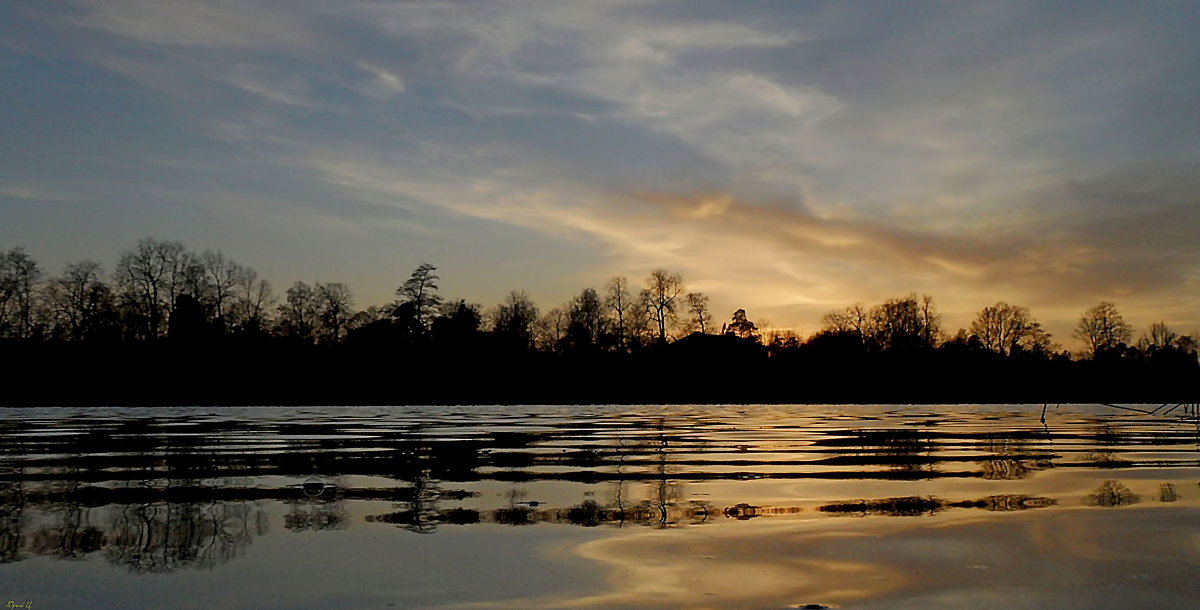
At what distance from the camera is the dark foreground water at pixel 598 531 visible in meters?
6.53

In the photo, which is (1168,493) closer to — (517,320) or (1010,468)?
(1010,468)

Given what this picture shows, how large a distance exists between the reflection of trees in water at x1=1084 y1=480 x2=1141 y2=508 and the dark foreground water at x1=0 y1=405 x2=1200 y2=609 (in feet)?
0.31

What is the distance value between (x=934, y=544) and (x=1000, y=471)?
24.8 ft

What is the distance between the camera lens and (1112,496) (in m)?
11.8

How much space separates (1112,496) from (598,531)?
674cm

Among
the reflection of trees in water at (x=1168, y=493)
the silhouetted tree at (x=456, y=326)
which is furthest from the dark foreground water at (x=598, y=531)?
the silhouetted tree at (x=456, y=326)

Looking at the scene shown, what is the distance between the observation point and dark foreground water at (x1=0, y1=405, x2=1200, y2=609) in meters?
6.53

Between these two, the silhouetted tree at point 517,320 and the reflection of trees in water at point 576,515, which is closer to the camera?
the reflection of trees in water at point 576,515

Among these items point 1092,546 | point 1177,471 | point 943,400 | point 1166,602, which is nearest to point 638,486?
point 1092,546

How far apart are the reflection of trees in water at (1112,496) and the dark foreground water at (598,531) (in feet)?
0.31

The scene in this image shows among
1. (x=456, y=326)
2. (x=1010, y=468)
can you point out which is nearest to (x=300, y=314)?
(x=456, y=326)

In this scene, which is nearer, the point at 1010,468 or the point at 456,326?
the point at 1010,468

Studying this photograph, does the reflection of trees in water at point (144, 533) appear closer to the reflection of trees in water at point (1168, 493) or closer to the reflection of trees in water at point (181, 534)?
the reflection of trees in water at point (181, 534)

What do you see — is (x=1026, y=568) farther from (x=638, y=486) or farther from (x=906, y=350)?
(x=906, y=350)
